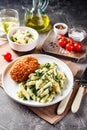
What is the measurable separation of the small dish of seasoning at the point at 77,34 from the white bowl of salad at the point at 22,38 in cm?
19

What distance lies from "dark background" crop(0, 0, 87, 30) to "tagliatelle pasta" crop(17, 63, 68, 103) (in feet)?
1.78

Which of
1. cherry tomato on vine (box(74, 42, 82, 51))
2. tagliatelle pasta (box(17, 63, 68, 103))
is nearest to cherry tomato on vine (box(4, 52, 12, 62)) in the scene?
tagliatelle pasta (box(17, 63, 68, 103))

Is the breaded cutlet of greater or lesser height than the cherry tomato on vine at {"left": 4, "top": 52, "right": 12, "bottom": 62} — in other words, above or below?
above

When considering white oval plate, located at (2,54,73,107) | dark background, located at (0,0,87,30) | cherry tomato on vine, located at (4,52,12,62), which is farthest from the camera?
dark background, located at (0,0,87,30)

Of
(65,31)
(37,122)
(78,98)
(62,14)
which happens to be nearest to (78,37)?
(65,31)

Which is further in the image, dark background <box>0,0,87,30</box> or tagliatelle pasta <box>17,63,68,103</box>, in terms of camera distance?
dark background <box>0,0,87,30</box>

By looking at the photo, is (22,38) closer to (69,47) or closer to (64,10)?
(69,47)

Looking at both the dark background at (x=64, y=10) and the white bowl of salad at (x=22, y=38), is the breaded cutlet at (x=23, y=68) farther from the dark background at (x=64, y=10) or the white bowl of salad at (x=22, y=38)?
the dark background at (x=64, y=10)

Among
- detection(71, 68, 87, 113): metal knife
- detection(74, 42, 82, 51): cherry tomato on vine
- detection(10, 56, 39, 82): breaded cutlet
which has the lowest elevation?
detection(71, 68, 87, 113): metal knife

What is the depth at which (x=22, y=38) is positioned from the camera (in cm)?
135

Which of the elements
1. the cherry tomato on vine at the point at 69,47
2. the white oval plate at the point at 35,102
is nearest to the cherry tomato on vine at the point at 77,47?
the cherry tomato on vine at the point at 69,47

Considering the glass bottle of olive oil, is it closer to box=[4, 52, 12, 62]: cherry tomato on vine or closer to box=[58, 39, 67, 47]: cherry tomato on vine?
box=[58, 39, 67, 47]: cherry tomato on vine

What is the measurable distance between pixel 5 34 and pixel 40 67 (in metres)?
0.36

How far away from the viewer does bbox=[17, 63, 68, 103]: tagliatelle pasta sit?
105 cm
